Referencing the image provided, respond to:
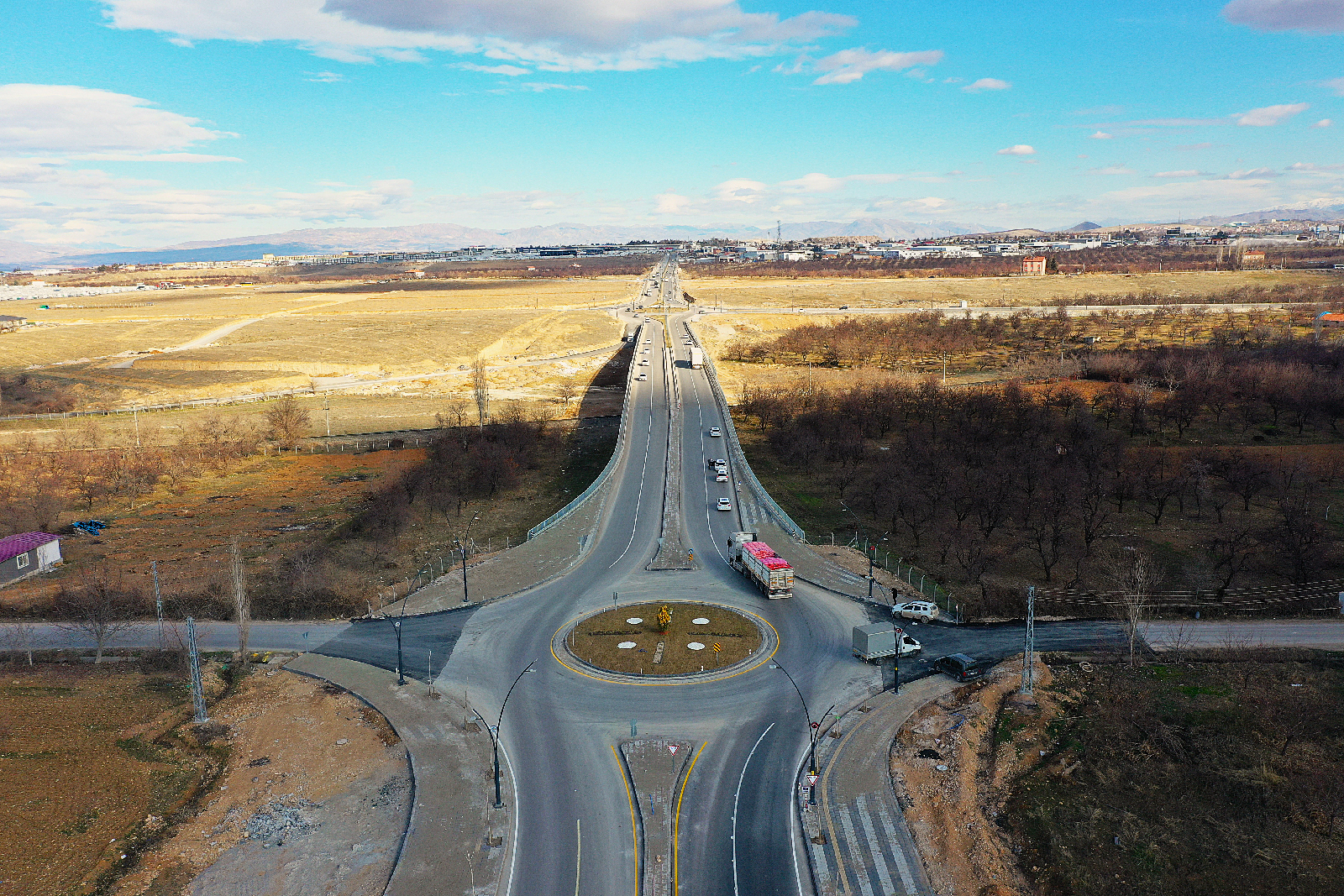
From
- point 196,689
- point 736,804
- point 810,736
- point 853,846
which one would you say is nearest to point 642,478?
point 810,736

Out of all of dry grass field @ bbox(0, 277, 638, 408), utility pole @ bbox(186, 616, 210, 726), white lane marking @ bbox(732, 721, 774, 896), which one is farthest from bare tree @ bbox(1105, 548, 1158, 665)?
dry grass field @ bbox(0, 277, 638, 408)

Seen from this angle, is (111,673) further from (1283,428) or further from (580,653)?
(1283,428)

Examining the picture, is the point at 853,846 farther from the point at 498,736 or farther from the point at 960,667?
the point at 498,736

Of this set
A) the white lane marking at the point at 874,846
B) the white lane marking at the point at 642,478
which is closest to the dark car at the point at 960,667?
the white lane marking at the point at 874,846

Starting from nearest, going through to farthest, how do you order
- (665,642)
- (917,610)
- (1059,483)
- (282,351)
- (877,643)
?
1. (877,643)
2. (665,642)
3. (917,610)
4. (1059,483)
5. (282,351)

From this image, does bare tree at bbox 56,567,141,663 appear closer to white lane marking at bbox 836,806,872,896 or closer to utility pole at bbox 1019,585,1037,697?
white lane marking at bbox 836,806,872,896

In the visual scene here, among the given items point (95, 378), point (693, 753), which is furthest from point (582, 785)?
point (95, 378)
